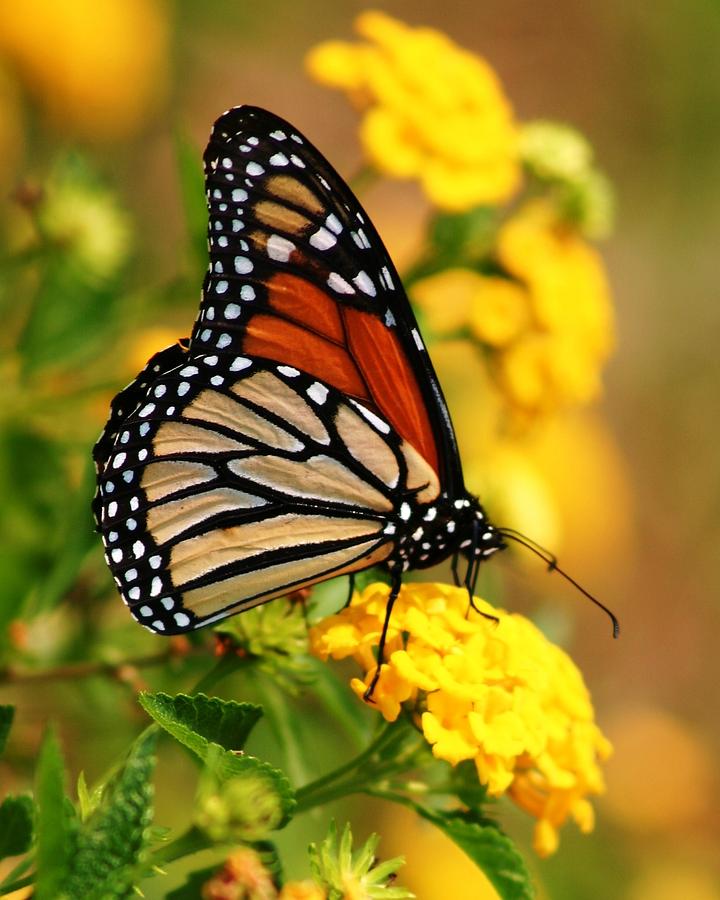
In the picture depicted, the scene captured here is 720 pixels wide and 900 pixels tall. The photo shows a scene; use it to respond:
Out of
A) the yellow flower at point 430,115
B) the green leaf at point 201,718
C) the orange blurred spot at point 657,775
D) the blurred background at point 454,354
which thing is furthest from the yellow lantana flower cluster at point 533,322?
the orange blurred spot at point 657,775

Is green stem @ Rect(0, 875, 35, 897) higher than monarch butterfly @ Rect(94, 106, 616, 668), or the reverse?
monarch butterfly @ Rect(94, 106, 616, 668)

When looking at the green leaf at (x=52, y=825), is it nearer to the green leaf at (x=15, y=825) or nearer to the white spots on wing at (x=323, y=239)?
the green leaf at (x=15, y=825)

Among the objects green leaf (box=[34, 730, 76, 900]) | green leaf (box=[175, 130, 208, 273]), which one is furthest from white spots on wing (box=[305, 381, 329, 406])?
green leaf (box=[34, 730, 76, 900])

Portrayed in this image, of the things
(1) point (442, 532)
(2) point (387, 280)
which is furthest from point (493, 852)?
(2) point (387, 280)

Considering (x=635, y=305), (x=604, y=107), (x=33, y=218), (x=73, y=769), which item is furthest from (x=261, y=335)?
(x=604, y=107)

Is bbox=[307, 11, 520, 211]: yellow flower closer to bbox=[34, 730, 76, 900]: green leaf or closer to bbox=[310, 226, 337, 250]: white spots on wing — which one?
bbox=[310, 226, 337, 250]: white spots on wing
